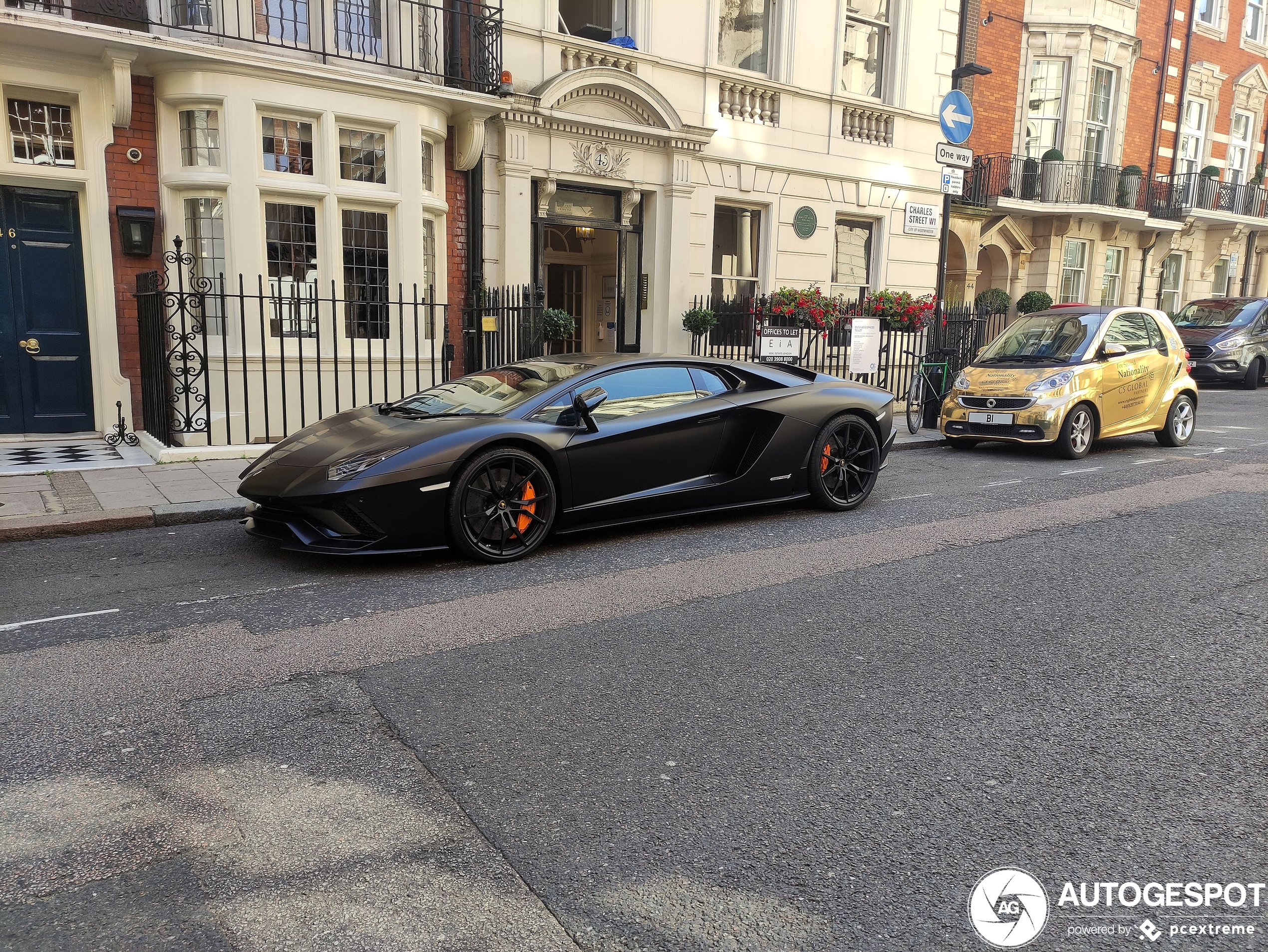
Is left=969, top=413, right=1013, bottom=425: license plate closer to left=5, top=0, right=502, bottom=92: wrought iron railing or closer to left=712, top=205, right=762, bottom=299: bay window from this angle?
left=712, top=205, right=762, bottom=299: bay window

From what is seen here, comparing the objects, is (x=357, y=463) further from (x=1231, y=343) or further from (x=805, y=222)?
(x=1231, y=343)

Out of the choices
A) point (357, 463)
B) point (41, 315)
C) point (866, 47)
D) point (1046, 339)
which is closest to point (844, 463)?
point (357, 463)

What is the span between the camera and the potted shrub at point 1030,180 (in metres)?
22.5

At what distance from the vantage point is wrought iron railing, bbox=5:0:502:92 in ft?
31.9

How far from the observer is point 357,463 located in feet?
18.5

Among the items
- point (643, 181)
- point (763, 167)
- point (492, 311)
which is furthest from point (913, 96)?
point (492, 311)

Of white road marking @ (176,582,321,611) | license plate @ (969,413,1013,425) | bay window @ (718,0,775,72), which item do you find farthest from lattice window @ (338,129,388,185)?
license plate @ (969,413,1013,425)

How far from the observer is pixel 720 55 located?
14.5m

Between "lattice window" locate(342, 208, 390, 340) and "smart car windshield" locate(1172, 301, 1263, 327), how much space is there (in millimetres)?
17989

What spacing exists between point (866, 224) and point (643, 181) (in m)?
4.96

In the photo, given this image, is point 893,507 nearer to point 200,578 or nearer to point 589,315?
point 200,578

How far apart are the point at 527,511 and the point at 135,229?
6.56 m

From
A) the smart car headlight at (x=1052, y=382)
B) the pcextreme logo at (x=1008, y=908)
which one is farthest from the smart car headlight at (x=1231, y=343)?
Result: the pcextreme logo at (x=1008, y=908)

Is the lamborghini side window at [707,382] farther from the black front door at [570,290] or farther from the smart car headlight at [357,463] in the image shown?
the black front door at [570,290]
